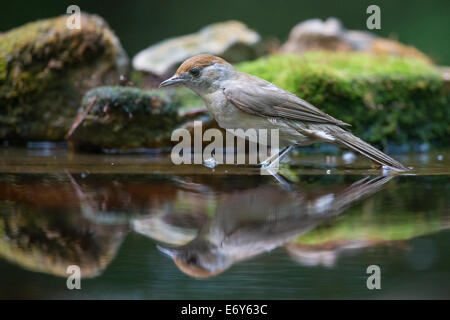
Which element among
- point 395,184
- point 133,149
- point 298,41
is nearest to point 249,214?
point 395,184

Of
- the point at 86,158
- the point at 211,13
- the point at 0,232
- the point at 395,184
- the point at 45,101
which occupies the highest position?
the point at 211,13

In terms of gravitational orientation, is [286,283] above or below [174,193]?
below

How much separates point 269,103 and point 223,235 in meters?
1.96

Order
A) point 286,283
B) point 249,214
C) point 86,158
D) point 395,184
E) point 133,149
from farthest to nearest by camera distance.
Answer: point 133,149
point 86,158
point 395,184
point 249,214
point 286,283

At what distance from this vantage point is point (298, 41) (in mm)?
8422

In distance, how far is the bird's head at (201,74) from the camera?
407 centimetres

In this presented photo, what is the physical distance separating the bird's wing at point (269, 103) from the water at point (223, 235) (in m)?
0.54

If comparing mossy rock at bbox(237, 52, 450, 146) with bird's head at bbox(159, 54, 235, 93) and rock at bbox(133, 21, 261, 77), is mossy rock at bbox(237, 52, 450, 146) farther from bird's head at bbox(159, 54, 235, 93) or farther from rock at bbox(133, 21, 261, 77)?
bird's head at bbox(159, 54, 235, 93)

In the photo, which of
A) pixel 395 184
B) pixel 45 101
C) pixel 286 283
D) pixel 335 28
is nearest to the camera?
pixel 286 283

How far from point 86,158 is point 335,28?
5075 millimetres

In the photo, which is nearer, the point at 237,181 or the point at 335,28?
the point at 237,181

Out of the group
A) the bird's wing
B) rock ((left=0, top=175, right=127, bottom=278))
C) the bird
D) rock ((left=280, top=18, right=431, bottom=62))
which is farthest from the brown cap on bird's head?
rock ((left=280, top=18, right=431, bottom=62))
